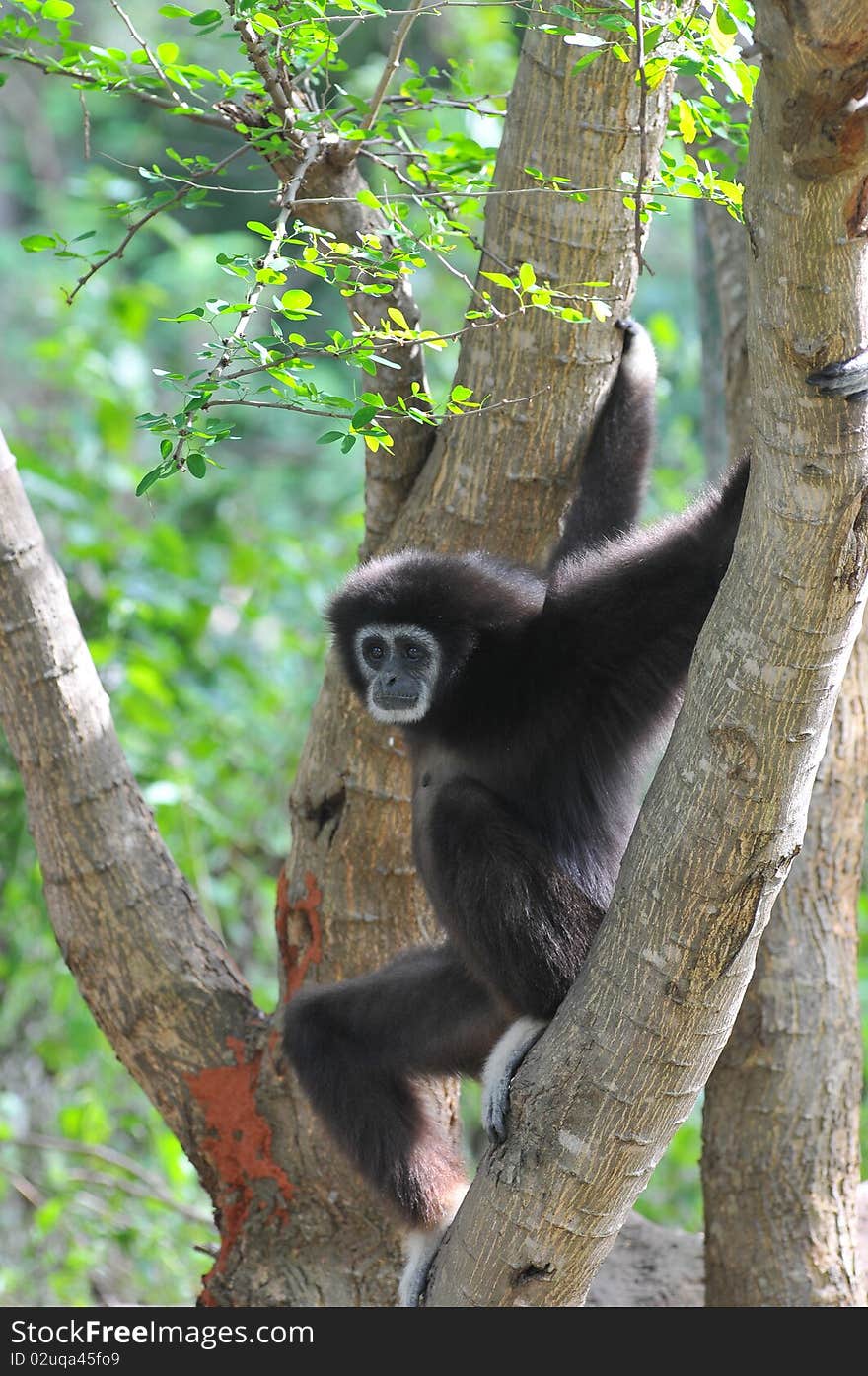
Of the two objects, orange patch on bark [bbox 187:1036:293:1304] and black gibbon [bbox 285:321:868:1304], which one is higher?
black gibbon [bbox 285:321:868:1304]

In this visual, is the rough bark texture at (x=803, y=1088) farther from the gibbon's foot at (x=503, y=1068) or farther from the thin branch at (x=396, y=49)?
the thin branch at (x=396, y=49)

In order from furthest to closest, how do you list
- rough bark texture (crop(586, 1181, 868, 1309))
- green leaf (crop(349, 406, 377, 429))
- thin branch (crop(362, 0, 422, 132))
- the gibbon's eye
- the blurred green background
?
1. the blurred green background
2. rough bark texture (crop(586, 1181, 868, 1309))
3. the gibbon's eye
4. thin branch (crop(362, 0, 422, 132))
5. green leaf (crop(349, 406, 377, 429))

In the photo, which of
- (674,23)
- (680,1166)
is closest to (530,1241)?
(674,23)

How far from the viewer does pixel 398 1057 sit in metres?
3.93

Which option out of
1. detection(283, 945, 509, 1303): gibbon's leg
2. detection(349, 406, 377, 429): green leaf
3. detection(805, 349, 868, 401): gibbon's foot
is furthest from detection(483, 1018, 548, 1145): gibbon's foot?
detection(805, 349, 868, 401): gibbon's foot

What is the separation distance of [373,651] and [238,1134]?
157 centimetres

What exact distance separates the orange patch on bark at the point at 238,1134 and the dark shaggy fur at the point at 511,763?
313 mm

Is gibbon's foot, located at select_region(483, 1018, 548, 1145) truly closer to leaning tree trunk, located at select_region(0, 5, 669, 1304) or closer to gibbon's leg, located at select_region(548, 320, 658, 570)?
leaning tree trunk, located at select_region(0, 5, 669, 1304)

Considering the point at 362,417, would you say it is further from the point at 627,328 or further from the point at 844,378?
the point at 627,328

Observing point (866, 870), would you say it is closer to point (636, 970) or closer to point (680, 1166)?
point (680, 1166)

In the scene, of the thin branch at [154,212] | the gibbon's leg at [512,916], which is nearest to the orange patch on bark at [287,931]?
the gibbon's leg at [512,916]

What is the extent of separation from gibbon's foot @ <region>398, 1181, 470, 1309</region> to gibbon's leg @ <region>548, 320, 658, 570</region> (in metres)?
1.88

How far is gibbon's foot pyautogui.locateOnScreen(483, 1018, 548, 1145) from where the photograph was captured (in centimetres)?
295

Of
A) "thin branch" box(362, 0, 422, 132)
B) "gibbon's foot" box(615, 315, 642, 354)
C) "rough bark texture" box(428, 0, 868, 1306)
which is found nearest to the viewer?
"rough bark texture" box(428, 0, 868, 1306)
